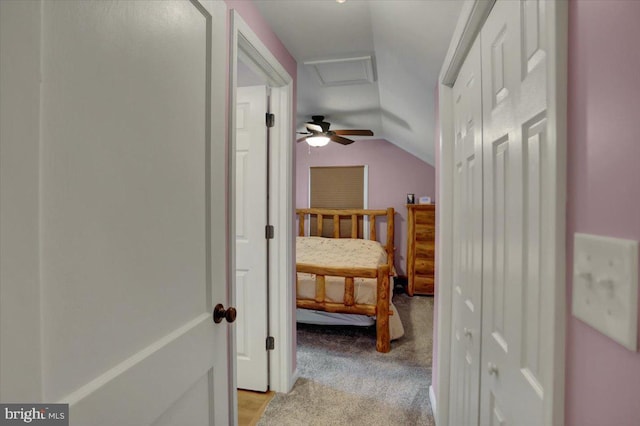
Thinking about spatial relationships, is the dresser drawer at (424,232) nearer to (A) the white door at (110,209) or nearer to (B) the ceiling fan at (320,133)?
(B) the ceiling fan at (320,133)

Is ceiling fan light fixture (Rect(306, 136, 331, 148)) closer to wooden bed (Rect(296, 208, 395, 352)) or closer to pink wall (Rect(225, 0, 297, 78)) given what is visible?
pink wall (Rect(225, 0, 297, 78))

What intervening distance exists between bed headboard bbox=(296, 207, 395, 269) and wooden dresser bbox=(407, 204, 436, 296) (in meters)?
0.40

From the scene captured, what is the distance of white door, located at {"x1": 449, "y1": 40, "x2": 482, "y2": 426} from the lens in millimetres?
1103

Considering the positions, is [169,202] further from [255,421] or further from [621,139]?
[255,421]

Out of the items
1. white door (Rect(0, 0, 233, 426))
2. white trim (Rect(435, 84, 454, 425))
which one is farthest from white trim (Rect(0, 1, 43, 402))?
white trim (Rect(435, 84, 454, 425))

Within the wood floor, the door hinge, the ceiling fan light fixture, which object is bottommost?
the wood floor

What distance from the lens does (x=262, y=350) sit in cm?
212

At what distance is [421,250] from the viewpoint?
4.42m

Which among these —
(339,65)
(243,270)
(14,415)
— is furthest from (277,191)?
(14,415)

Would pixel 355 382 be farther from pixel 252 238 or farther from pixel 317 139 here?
Result: pixel 317 139

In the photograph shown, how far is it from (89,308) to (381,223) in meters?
4.65

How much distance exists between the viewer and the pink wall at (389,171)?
496 centimetres

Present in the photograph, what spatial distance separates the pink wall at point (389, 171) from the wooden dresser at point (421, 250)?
0.47m

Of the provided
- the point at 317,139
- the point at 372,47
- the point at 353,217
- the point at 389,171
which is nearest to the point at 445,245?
the point at 372,47
